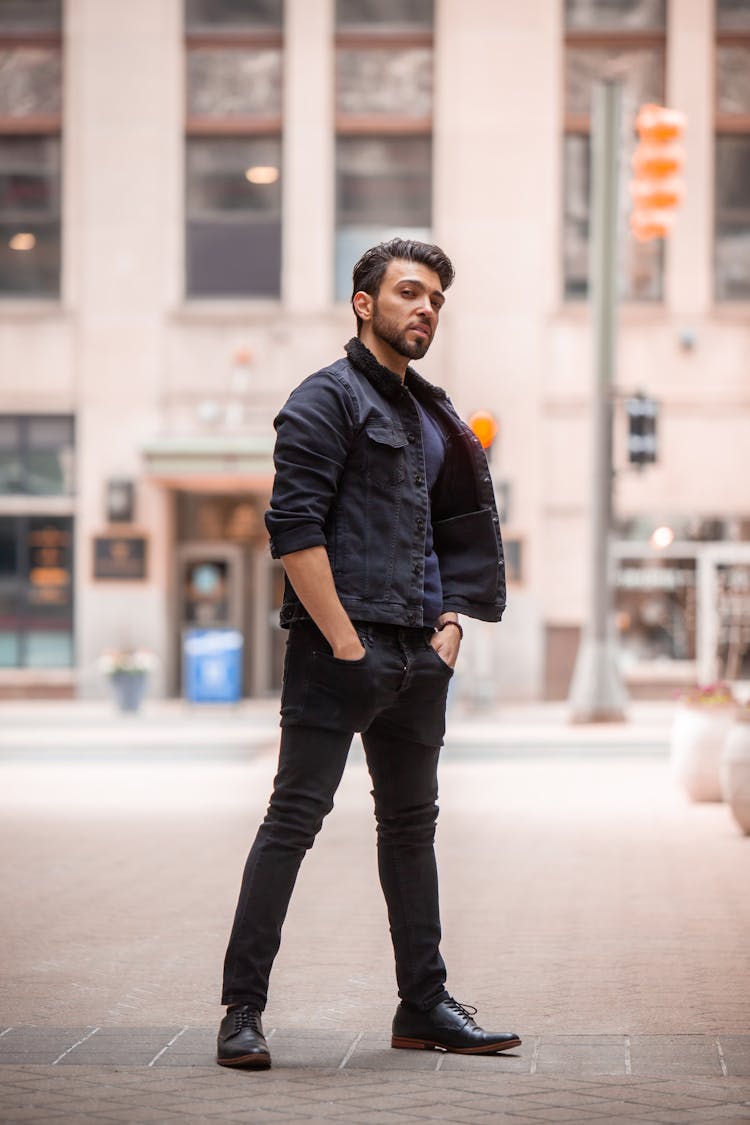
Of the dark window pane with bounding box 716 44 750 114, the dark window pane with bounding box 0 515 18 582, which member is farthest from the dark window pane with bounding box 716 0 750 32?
the dark window pane with bounding box 0 515 18 582

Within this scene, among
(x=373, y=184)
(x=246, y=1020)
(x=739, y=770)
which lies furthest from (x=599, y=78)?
(x=246, y=1020)

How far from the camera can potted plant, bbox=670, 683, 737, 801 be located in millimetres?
12461

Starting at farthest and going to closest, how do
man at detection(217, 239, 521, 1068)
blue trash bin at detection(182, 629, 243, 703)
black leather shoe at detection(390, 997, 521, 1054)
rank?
blue trash bin at detection(182, 629, 243, 703)
black leather shoe at detection(390, 997, 521, 1054)
man at detection(217, 239, 521, 1068)

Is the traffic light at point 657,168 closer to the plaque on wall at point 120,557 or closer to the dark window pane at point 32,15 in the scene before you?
the plaque on wall at point 120,557

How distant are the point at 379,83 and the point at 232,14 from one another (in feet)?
7.56

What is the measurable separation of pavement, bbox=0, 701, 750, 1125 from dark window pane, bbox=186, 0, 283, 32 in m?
15.0

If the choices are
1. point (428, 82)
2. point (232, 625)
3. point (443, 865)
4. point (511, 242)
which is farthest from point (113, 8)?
point (443, 865)

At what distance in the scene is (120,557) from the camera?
25703 mm

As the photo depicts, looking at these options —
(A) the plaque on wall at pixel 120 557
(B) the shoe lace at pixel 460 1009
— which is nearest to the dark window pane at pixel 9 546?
(A) the plaque on wall at pixel 120 557

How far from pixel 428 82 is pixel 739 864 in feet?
61.6

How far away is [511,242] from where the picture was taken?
84.0ft

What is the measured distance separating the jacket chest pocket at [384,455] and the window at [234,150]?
21.4 meters

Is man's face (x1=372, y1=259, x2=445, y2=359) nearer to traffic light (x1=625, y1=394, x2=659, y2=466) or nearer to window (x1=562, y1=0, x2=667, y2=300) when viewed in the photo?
traffic light (x1=625, y1=394, x2=659, y2=466)

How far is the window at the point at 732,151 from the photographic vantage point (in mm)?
25703
